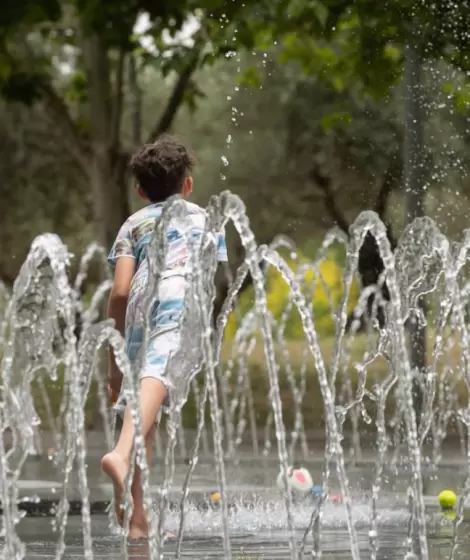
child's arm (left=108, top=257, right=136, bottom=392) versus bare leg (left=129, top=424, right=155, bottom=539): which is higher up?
child's arm (left=108, top=257, right=136, bottom=392)

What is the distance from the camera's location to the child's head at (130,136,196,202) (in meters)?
5.56

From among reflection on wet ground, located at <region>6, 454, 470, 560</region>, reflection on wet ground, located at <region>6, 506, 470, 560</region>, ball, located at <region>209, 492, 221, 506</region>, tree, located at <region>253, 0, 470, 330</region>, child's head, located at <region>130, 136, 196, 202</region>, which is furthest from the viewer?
tree, located at <region>253, 0, 470, 330</region>

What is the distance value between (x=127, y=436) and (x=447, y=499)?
205 centimetres

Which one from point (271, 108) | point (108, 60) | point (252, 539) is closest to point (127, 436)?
point (252, 539)

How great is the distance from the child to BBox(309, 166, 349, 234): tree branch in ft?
46.1

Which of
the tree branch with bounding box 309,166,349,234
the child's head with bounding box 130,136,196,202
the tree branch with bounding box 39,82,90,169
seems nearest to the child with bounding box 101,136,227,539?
the child's head with bounding box 130,136,196,202

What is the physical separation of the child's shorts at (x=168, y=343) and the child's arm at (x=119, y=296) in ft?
0.16

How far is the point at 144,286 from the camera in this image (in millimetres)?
5484

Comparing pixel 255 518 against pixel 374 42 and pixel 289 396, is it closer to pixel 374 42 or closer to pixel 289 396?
pixel 374 42

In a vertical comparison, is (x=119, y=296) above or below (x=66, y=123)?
below

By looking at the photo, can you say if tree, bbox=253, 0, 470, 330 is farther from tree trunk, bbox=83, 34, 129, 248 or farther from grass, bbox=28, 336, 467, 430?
tree trunk, bbox=83, 34, 129, 248

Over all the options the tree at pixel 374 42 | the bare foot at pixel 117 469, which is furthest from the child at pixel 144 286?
the tree at pixel 374 42

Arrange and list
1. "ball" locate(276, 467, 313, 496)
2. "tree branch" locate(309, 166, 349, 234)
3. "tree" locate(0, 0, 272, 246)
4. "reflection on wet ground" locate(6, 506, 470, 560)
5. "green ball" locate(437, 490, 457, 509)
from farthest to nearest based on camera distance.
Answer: "tree branch" locate(309, 166, 349, 234) < "tree" locate(0, 0, 272, 246) < "ball" locate(276, 467, 313, 496) < "green ball" locate(437, 490, 457, 509) < "reflection on wet ground" locate(6, 506, 470, 560)

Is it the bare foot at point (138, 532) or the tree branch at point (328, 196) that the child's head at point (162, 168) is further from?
the tree branch at point (328, 196)
